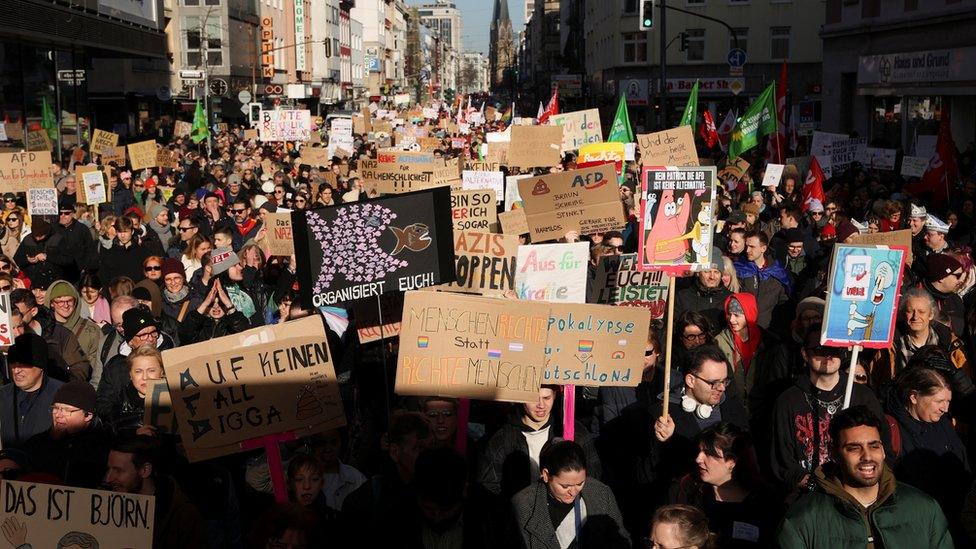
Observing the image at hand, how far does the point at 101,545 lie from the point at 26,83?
30339mm

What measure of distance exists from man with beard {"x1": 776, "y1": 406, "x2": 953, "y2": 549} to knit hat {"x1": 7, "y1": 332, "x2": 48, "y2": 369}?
4345 mm

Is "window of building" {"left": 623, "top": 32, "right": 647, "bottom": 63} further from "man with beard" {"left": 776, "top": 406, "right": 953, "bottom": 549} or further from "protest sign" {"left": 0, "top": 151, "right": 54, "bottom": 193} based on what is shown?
"man with beard" {"left": 776, "top": 406, "right": 953, "bottom": 549}

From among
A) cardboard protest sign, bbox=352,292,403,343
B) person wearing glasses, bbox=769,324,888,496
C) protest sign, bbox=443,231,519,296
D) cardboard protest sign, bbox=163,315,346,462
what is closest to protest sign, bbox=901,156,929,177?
protest sign, bbox=443,231,519,296

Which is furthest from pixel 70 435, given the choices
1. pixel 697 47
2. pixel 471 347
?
pixel 697 47

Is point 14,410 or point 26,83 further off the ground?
point 26,83

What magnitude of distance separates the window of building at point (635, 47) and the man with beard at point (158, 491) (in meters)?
53.8

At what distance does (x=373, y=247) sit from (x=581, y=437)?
190 cm

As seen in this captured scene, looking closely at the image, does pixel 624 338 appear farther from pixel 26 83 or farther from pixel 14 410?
pixel 26 83

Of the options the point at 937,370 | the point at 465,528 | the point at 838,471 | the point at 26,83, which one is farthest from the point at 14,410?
the point at 26,83

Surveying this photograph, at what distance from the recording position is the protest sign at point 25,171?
1441cm

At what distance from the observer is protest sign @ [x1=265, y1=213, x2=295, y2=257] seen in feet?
37.1

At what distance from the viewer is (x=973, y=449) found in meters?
6.65

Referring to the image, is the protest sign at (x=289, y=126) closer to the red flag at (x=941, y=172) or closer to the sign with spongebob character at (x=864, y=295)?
the red flag at (x=941, y=172)

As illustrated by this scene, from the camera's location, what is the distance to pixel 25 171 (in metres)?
14.5
